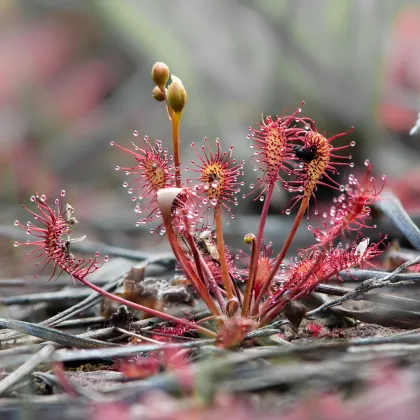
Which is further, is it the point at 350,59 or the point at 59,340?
the point at 350,59

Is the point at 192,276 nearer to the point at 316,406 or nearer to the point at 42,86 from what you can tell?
the point at 316,406

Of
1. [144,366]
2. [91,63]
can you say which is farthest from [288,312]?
[91,63]

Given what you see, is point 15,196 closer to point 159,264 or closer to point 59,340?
point 159,264

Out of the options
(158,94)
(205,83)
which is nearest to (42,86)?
(205,83)

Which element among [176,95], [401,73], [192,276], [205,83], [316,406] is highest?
[205,83]

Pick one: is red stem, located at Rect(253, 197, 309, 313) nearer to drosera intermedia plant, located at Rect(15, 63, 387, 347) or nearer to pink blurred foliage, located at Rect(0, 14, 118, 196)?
drosera intermedia plant, located at Rect(15, 63, 387, 347)

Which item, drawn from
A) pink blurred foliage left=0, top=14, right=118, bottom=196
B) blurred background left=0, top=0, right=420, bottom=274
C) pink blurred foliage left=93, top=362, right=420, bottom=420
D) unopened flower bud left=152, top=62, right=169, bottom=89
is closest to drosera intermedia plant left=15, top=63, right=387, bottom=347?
unopened flower bud left=152, top=62, right=169, bottom=89

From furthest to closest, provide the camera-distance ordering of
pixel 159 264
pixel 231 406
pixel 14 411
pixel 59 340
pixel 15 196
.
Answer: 1. pixel 15 196
2. pixel 159 264
3. pixel 59 340
4. pixel 14 411
5. pixel 231 406
